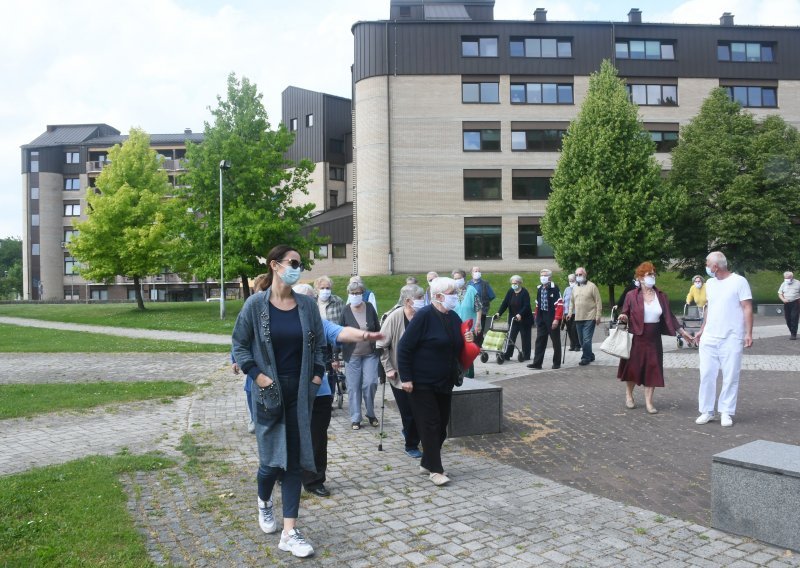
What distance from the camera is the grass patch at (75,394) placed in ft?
34.2

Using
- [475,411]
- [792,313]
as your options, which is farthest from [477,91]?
[475,411]

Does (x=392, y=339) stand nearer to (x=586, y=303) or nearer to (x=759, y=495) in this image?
(x=759, y=495)

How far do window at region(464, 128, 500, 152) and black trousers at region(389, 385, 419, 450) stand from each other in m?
39.5

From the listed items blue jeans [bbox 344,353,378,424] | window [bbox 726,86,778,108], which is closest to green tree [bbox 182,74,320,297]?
blue jeans [bbox 344,353,378,424]

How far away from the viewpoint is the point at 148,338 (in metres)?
24.2

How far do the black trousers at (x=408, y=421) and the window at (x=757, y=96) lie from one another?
4704 cm

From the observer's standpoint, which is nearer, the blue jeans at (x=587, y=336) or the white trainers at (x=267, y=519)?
the white trainers at (x=267, y=519)

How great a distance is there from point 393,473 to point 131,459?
9.04ft

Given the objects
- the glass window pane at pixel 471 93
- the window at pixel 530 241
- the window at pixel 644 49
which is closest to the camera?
the glass window pane at pixel 471 93

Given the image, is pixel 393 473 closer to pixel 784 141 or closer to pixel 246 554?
pixel 246 554

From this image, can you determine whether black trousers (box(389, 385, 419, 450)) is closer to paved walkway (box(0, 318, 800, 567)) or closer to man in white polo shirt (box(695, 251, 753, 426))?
paved walkway (box(0, 318, 800, 567))

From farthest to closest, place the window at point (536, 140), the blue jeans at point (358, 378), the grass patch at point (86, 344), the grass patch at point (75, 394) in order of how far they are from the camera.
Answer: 1. the window at point (536, 140)
2. the grass patch at point (86, 344)
3. the grass patch at point (75, 394)
4. the blue jeans at point (358, 378)

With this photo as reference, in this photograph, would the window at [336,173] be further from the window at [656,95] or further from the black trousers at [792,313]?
the black trousers at [792,313]

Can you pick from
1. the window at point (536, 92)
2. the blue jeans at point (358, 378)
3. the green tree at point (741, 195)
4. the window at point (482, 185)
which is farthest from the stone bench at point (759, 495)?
the window at point (536, 92)
